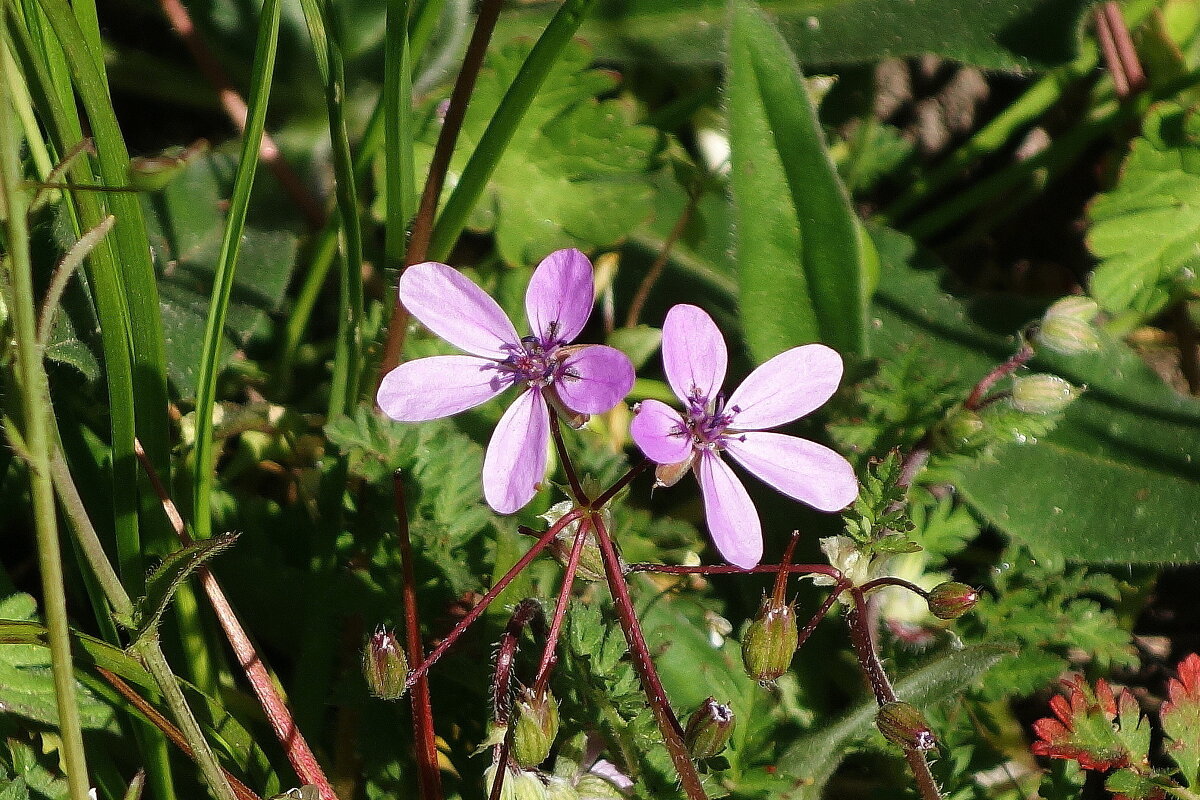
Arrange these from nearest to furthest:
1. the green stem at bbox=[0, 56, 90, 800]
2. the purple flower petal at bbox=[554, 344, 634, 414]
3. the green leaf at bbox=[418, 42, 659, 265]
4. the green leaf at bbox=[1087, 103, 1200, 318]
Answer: the green stem at bbox=[0, 56, 90, 800], the purple flower petal at bbox=[554, 344, 634, 414], the green leaf at bbox=[418, 42, 659, 265], the green leaf at bbox=[1087, 103, 1200, 318]

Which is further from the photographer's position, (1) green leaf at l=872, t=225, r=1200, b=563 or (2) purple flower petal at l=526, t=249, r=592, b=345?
A: (1) green leaf at l=872, t=225, r=1200, b=563

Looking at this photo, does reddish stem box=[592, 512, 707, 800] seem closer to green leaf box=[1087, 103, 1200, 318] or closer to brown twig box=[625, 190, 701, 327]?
brown twig box=[625, 190, 701, 327]

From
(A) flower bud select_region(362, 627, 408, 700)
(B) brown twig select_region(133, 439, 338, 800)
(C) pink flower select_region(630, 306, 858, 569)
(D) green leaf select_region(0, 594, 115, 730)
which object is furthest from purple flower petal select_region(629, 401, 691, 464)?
(D) green leaf select_region(0, 594, 115, 730)

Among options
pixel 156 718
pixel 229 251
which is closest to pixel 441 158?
pixel 229 251

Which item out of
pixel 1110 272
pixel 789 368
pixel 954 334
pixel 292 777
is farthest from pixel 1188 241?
pixel 292 777

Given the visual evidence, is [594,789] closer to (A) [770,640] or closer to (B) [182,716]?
(A) [770,640]

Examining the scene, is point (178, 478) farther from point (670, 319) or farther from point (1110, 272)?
point (1110, 272)

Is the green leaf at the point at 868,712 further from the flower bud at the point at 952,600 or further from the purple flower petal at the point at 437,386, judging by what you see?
the purple flower petal at the point at 437,386
